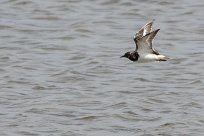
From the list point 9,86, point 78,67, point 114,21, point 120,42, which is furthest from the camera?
point 114,21

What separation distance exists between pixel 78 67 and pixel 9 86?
91.4 inches

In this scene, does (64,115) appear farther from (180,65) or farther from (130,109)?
(180,65)

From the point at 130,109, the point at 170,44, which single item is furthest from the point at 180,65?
the point at 130,109

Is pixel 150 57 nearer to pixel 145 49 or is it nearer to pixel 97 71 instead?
pixel 145 49

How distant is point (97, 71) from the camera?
20.2 meters

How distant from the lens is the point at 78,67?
20594 mm

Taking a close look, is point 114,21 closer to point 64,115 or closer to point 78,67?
point 78,67

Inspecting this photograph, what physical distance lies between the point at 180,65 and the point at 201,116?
4053mm

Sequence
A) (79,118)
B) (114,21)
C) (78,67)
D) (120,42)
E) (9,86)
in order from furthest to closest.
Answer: (114,21)
(120,42)
(78,67)
(9,86)
(79,118)

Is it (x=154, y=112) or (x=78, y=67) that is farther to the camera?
(x=78, y=67)

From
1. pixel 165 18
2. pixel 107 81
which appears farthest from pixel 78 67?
pixel 165 18

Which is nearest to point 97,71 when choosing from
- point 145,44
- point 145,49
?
point 145,49

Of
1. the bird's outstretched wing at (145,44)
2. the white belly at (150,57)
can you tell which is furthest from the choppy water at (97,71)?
the bird's outstretched wing at (145,44)

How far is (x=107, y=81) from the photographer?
1947 centimetres
